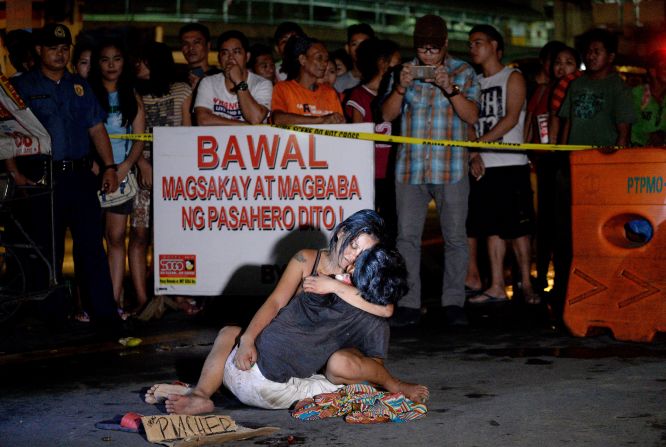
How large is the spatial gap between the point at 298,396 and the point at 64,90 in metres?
3.47

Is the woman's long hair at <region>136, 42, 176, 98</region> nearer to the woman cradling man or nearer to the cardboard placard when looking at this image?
the woman cradling man

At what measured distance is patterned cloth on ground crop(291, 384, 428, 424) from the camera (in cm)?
536

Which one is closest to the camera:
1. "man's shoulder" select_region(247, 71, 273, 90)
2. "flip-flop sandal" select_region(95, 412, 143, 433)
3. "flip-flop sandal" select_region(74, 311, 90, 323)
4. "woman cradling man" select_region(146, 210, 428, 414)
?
"flip-flop sandal" select_region(95, 412, 143, 433)

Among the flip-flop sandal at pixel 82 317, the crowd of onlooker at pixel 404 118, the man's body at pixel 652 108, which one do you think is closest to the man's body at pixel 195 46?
the crowd of onlooker at pixel 404 118

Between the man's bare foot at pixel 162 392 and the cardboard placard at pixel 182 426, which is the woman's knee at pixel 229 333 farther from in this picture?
the cardboard placard at pixel 182 426

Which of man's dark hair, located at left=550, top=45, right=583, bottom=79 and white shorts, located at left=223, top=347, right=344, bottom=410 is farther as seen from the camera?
man's dark hair, located at left=550, top=45, right=583, bottom=79

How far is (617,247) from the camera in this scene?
7.51m

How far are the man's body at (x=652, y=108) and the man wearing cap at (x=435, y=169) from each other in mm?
1981

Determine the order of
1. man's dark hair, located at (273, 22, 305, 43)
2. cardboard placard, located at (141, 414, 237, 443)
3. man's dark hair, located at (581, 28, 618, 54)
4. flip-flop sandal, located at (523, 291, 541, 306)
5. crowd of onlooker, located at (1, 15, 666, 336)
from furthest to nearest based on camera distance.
Answer: man's dark hair, located at (273, 22, 305, 43)
flip-flop sandal, located at (523, 291, 541, 306)
man's dark hair, located at (581, 28, 618, 54)
crowd of onlooker, located at (1, 15, 666, 336)
cardboard placard, located at (141, 414, 237, 443)

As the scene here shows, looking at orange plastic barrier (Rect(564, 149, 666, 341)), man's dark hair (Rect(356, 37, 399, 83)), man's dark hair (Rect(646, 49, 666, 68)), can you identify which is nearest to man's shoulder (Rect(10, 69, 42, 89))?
man's dark hair (Rect(356, 37, 399, 83))

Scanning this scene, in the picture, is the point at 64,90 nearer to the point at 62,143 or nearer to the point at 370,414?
the point at 62,143

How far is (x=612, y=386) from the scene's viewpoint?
6.02 m

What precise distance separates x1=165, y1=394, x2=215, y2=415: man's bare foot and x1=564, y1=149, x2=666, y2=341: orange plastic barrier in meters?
3.02

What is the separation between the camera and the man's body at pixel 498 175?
9008mm
